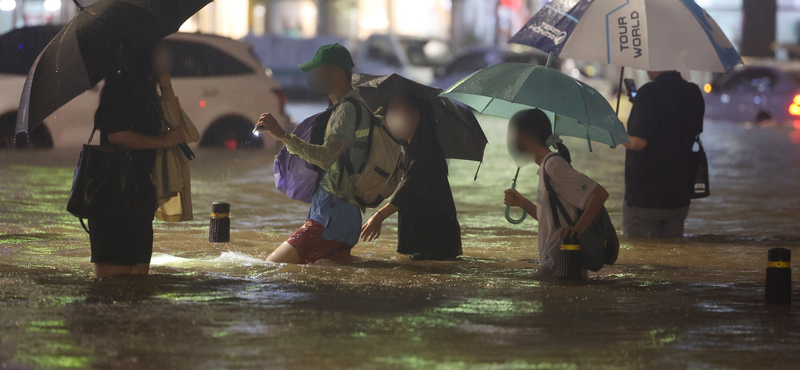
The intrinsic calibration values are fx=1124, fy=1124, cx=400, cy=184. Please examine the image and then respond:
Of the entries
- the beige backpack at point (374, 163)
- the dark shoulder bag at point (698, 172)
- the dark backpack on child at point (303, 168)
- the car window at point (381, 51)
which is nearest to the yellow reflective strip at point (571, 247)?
the beige backpack at point (374, 163)

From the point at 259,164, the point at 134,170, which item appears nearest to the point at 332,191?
the point at 134,170

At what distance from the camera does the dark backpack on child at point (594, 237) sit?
6.72m

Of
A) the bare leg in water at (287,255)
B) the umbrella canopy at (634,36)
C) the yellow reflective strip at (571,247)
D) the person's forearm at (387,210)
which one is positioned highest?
the umbrella canopy at (634,36)

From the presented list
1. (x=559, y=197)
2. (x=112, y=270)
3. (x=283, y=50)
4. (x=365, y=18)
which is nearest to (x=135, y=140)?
(x=112, y=270)

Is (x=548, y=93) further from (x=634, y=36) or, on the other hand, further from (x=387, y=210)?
A: (x=387, y=210)

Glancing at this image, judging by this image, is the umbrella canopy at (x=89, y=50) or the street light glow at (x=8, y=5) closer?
the umbrella canopy at (x=89, y=50)

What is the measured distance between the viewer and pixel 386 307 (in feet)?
19.3

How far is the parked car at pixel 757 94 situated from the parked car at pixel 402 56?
7665mm

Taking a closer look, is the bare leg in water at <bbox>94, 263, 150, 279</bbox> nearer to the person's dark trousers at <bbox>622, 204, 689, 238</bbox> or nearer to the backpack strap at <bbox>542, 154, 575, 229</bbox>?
the backpack strap at <bbox>542, 154, 575, 229</bbox>

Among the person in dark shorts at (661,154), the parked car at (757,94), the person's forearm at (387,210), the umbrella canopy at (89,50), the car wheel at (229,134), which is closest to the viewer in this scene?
the umbrella canopy at (89,50)

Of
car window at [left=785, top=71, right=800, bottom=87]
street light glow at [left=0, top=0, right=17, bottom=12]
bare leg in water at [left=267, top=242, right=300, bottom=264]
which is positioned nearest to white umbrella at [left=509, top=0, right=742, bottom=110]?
bare leg in water at [left=267, top=242, right=300, bottom=264]

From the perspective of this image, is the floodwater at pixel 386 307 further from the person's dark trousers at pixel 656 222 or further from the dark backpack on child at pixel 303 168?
the dark backpack on child at pixel 303 168

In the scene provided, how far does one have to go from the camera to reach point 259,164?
1556 cm

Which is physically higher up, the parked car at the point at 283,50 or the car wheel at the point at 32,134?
the parked car at the point at 283,50
